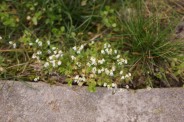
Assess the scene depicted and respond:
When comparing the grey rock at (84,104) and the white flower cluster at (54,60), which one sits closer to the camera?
the grey rock at (84,104)

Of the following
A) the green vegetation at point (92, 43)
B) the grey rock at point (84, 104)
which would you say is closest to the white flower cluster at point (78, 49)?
the green vegetation at point (92, 43)

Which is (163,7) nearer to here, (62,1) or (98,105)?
(62,1)

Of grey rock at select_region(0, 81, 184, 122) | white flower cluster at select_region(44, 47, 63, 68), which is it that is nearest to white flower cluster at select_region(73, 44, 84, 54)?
white flower cluster at select_region(44, 47, 63, 68)

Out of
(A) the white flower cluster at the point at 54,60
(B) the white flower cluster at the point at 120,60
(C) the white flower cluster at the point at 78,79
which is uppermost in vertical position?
(A) the white flower cluster at the point at 54,60

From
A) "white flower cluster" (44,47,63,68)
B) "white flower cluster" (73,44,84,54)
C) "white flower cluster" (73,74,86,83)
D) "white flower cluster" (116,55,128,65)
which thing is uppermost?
"white flower cluster" (73,44,84,54)

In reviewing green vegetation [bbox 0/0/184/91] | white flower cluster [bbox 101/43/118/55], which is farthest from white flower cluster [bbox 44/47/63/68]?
white flower cluster [bbox 101/43/118/55]

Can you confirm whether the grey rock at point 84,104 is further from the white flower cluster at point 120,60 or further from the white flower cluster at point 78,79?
the white flower cluster at point 120,60

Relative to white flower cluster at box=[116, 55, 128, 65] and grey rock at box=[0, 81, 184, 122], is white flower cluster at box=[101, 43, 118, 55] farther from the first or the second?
grey rock at box=[0, 81, 184, 122]

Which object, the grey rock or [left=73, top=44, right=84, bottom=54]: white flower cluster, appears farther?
[left=73, top=44, right=84, bottom=54]: white flower cluster

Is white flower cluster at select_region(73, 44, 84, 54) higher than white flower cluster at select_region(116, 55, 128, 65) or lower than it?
higher
